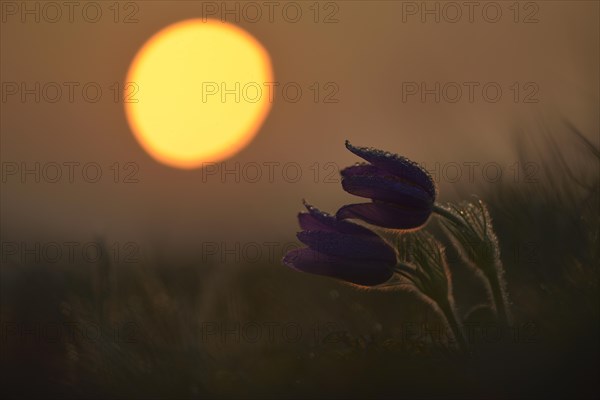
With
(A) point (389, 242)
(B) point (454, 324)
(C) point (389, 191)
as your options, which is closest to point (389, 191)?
(C) point (389, 191)

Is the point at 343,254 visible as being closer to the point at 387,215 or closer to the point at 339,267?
the point at 339,267

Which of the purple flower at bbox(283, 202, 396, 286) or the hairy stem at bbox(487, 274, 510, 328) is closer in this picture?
the hairy stem at bbox(487, 274, 510, 328)

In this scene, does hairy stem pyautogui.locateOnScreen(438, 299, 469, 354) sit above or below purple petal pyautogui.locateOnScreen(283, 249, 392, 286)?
below

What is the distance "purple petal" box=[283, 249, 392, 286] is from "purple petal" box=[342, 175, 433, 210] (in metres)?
0.15

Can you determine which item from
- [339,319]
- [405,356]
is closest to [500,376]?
[405,356]

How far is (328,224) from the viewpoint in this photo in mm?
1812

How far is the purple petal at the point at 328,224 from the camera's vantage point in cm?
179

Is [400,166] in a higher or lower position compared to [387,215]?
higher

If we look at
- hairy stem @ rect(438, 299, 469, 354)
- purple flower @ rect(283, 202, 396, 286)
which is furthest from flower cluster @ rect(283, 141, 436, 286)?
hairy stem @ rect(438, 299, 469, 354)

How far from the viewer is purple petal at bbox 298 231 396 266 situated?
69.7 inches

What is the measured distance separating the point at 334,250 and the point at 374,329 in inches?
10.0

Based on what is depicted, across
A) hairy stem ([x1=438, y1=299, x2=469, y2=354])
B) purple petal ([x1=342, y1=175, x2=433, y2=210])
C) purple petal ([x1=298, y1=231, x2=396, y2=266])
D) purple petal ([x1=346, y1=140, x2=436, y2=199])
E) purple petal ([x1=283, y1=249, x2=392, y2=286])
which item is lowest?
hairy stem ([x1=438, y1=299, x2=469, y2=354])

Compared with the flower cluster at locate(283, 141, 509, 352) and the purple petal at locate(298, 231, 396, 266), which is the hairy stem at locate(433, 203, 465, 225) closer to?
the flower cluster at locate(283, 141, 509, 352)

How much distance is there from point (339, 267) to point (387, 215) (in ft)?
0.59
